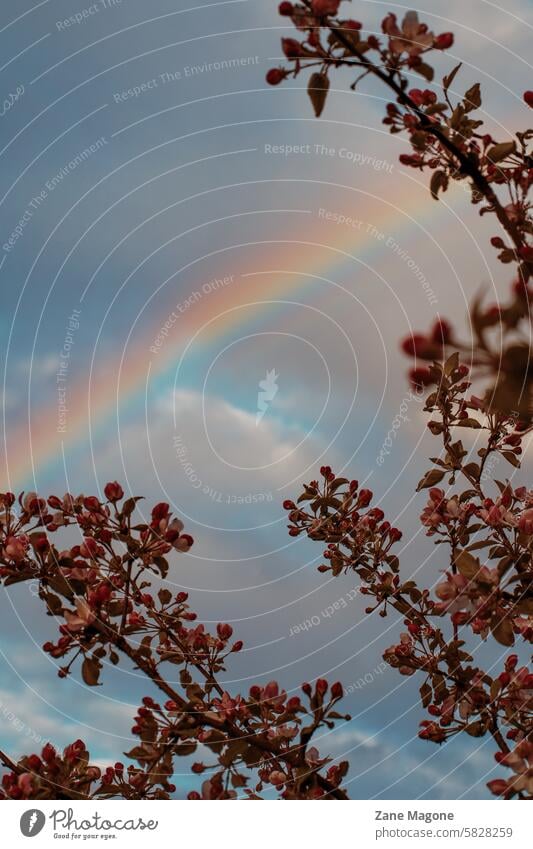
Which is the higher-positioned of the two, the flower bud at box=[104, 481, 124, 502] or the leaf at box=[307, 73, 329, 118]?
the leaf at box=[307, 73, 329, 118]

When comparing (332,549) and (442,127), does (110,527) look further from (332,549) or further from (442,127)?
(442,127)

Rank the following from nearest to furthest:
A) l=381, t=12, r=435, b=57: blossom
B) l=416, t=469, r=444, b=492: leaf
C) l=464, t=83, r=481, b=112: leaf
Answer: l=381, t=12, r=435, b=57: blossom → l=464, t=83, r=481, b=112: leaf → l=416, t=469, r=444, b=492: leaf

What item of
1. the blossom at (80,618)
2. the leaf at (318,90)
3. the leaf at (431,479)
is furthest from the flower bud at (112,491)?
the leaf at (318,90)

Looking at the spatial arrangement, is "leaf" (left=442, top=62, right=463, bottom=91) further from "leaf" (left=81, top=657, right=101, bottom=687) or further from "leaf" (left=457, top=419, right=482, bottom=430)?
"leaf" (left=81, top=657, right=101, bottom=687)

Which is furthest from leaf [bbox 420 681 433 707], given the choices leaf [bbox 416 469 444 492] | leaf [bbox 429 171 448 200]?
leaf [bbox 429 171 448 200]

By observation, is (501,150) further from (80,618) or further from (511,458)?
(80,618)

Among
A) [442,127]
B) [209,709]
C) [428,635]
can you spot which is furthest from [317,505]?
[442,127]

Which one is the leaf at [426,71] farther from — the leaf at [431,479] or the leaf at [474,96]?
the leaf at [431,479]
